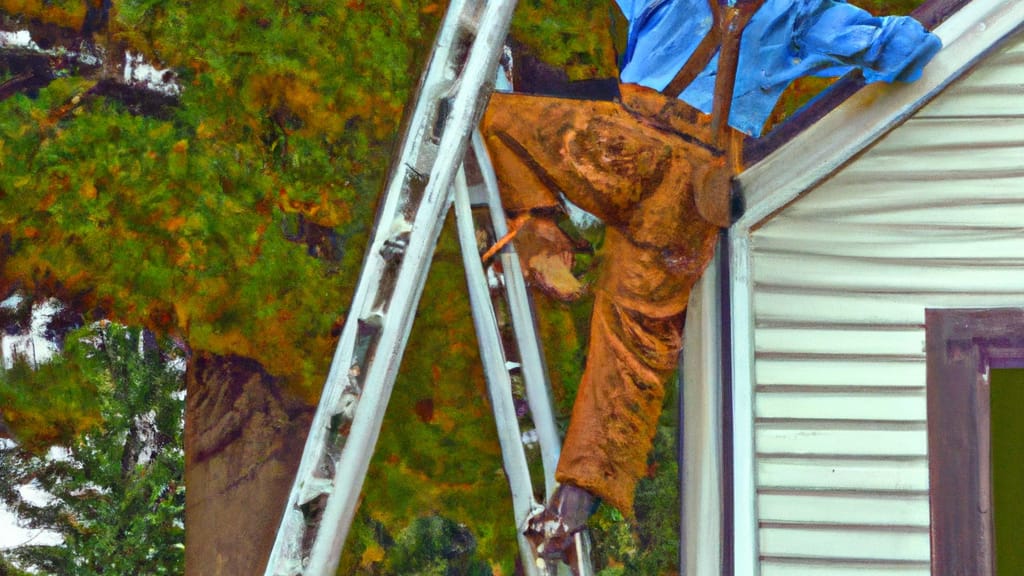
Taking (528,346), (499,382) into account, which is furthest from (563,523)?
(528,346)

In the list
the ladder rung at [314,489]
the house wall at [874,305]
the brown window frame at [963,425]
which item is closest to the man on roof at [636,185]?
the house wall at [874,305]

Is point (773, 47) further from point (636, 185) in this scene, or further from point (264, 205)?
point (264, 205)

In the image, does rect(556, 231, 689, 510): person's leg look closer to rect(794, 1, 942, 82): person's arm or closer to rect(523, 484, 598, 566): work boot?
rect(523, 484, 598, 566): work boot

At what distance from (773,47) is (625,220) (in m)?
0.99

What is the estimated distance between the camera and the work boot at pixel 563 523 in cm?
311

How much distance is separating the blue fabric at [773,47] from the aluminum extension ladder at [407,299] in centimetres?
73

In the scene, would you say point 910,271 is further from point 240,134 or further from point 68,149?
point 68,149

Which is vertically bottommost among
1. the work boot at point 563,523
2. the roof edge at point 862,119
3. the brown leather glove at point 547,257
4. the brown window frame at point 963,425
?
the work boot at point 563,523

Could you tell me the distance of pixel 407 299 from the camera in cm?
318

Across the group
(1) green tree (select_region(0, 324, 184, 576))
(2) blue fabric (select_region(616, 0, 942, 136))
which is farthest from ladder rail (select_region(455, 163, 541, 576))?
(1) green tree (select_region(0, 324, 184, 576))

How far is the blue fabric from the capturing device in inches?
104

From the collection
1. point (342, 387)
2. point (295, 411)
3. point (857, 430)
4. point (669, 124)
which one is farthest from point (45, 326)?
point (857, 430)

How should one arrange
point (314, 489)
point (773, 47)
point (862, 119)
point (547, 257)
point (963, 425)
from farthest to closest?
point (547, 257) → point (314, 489) → point (963, 425) → point (862, 119) → point (773, 47)

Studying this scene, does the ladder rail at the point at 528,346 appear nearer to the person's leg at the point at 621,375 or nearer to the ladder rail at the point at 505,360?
the ladder rail at the point at 505,360
